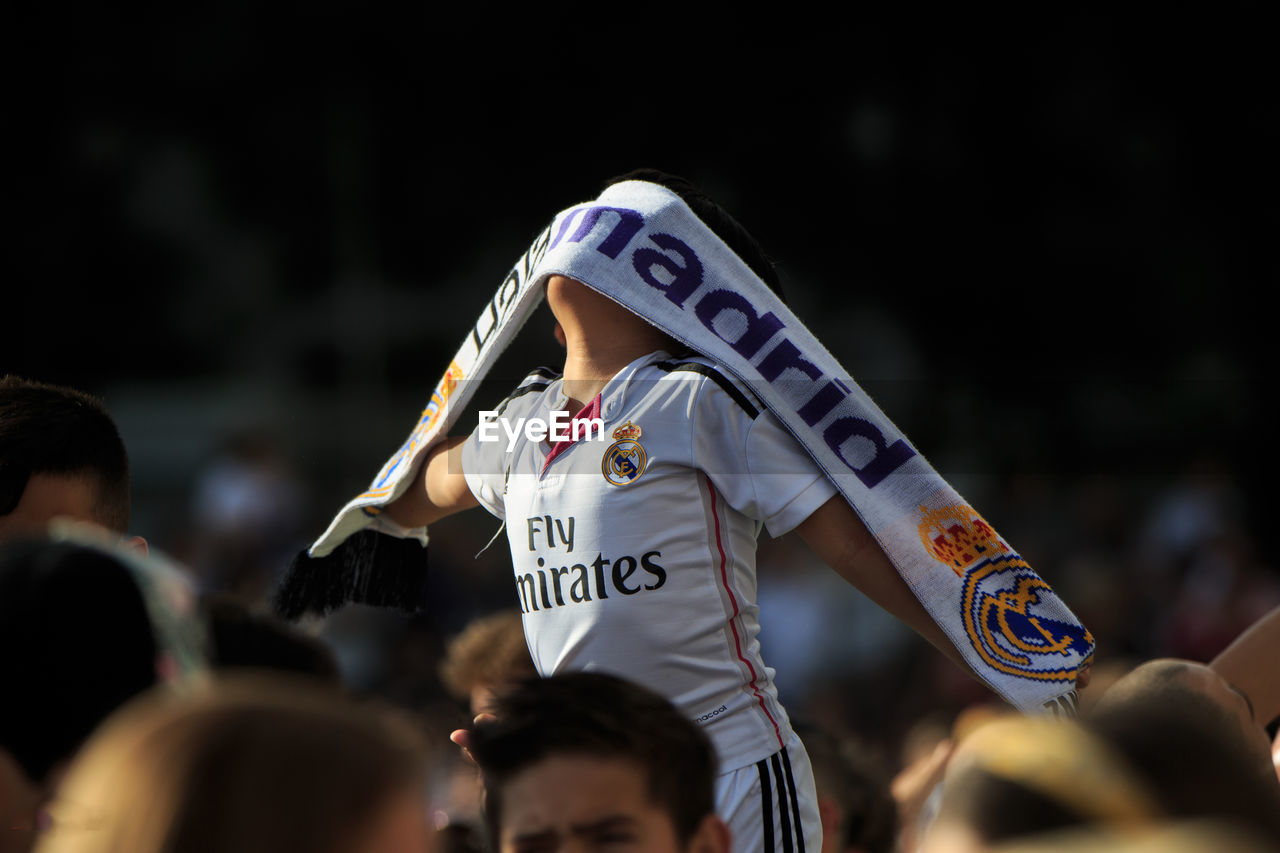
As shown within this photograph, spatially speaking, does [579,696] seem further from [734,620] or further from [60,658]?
[60,658]

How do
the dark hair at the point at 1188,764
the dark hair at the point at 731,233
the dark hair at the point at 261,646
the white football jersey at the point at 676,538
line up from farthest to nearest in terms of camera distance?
the dark hair at the point at 731,233 < the white football jersey at the point at 676,538 < the dark hair at the point at 261,646 < the dark hair at the point at 1188,764

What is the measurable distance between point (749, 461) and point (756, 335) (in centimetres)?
26

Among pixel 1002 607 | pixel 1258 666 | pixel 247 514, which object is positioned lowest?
pixel 247 514

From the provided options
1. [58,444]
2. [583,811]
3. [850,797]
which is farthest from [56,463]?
[850,797]

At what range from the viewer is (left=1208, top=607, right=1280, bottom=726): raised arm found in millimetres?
2889

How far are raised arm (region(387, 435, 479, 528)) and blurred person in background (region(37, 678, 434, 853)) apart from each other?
63.7 inches

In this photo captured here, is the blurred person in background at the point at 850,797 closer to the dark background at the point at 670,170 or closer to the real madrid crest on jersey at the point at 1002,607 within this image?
the real madrid crest on jersey at the point at 1002,607

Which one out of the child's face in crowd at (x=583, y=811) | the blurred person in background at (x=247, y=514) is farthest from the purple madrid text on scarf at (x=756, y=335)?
the blurred person in background at (x=247, y=514)

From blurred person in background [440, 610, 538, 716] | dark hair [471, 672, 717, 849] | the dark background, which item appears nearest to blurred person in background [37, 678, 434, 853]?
dark hair [471, 672, 717, 849]

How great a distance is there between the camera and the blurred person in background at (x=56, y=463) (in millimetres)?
2357

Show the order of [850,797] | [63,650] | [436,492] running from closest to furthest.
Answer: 1. [63,650]
2. [436,492]
3. [850,797]

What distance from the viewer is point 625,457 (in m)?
2.35

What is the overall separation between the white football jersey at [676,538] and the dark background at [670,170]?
6179 mm

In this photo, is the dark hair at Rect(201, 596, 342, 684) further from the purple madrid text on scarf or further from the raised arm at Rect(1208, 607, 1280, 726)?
the raised arm at Rect(1208, 607, 1280, 726)
